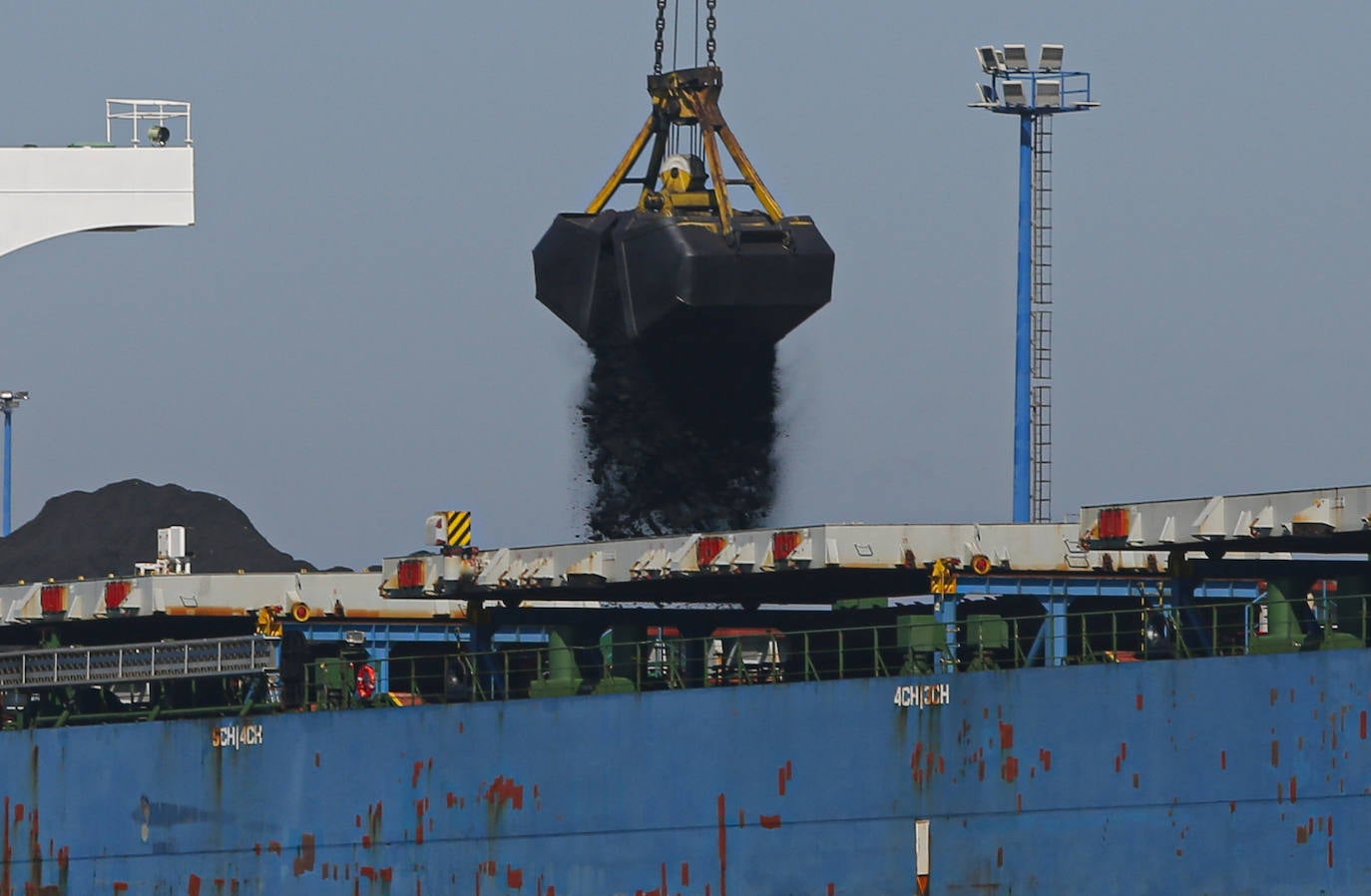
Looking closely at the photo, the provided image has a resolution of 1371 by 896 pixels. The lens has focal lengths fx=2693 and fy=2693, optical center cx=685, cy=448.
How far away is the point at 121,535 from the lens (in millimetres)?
140625

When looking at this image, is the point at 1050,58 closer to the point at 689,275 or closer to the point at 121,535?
the point at 689,275

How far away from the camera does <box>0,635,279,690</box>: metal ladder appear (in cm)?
5472

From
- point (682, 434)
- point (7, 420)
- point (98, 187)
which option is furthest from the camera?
point (7, 420)

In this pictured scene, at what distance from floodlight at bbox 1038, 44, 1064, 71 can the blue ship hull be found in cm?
2806

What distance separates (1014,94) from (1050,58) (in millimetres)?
1404

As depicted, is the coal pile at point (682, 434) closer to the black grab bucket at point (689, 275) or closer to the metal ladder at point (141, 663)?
the black grab bucket at point (689, 275)

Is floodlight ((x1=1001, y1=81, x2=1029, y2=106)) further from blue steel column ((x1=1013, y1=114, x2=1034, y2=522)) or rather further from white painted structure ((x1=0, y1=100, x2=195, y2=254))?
white painted structure ((x1=0, y1=100, x2=195, y2=254))

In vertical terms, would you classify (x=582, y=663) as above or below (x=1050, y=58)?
below

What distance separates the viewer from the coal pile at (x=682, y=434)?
198ft

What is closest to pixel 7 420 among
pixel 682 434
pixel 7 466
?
pixel 7 466

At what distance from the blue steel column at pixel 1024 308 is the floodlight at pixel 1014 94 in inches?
29.5

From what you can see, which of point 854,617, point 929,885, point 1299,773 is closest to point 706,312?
point 854,617

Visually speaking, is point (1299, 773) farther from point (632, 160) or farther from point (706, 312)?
point (632, 160)

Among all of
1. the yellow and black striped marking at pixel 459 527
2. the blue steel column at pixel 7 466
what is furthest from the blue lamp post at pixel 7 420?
the yellow and black striped marking at pixel 459 527
